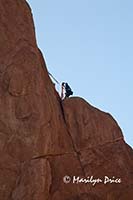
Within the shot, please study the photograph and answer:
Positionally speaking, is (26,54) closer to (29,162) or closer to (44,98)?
(44,98)

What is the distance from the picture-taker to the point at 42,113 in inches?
739

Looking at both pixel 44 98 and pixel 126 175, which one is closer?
pixel 44 98

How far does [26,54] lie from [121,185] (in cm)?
679

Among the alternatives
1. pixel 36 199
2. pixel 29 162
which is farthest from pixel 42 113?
pixel 36 199

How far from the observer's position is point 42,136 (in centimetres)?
1844

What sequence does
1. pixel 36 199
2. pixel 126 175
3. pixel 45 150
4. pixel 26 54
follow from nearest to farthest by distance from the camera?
pixel 36 199 → pixel 45 150 → pixel 26 54 → pixel 126 175

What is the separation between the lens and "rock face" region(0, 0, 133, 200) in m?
17.8

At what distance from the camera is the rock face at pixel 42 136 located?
1784 centimetres

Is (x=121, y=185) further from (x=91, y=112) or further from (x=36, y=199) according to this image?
(x=36, y=199)

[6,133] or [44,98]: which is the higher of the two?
[44,98]

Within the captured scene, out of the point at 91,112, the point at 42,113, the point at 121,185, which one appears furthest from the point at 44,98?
the point at 121,185

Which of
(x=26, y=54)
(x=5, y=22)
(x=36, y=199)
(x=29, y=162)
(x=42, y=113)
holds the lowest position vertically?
(x=36, y=199)

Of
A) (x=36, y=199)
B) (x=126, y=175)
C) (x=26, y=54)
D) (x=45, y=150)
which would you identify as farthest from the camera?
(x=126, y=175)

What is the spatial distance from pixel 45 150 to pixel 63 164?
1337mm
